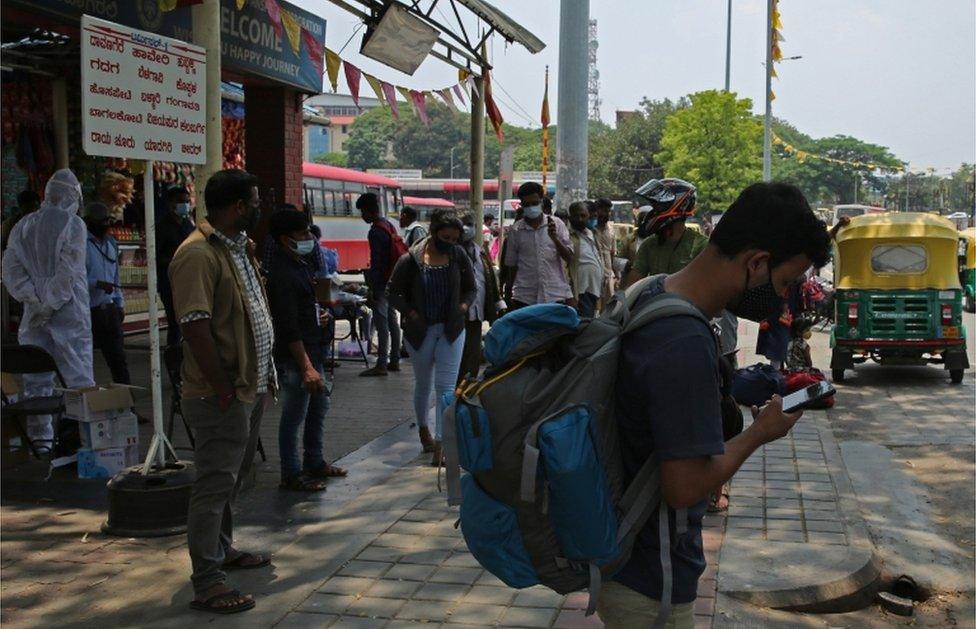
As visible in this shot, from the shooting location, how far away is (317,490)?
22.6 ft

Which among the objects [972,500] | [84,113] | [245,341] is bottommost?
[972,500]

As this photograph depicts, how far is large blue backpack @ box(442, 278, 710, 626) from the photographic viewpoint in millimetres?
2344

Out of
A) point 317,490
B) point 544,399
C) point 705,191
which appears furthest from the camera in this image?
point 705,191

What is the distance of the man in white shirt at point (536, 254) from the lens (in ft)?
33.4

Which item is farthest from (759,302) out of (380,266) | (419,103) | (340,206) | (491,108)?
(340,206)

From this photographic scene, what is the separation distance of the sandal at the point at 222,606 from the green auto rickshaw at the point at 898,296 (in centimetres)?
946

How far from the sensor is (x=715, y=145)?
6450 centimetres

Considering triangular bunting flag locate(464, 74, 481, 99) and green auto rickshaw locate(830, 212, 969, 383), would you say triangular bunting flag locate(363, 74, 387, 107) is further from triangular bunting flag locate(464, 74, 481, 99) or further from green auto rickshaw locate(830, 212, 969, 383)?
green auto rickshaw locate(830, 212, 969, 383)

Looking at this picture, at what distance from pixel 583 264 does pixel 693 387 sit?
887 cm

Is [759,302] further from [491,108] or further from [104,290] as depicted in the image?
[491,108]

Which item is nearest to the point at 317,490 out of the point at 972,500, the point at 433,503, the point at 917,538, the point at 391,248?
the point at 433,503

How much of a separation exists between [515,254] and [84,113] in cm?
556

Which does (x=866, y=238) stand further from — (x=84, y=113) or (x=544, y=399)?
(x=544, y=399)

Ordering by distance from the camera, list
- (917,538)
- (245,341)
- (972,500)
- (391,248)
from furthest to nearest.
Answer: (391,248) → (972,500) → (917,538) → (245,341)
